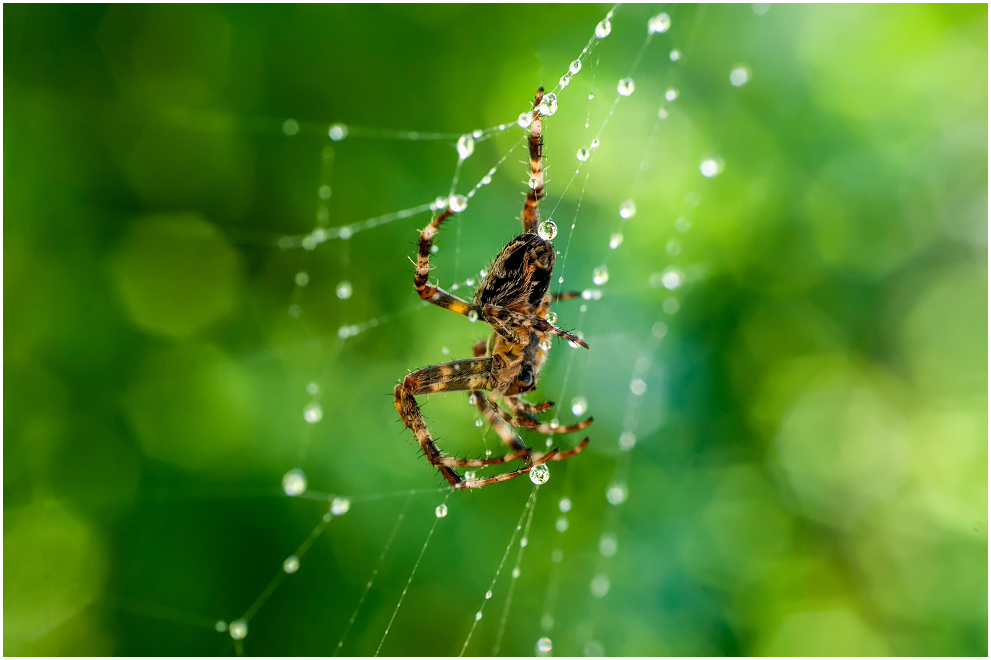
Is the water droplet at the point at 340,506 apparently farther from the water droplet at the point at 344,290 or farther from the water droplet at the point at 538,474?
the water droplet at the point at 538,474

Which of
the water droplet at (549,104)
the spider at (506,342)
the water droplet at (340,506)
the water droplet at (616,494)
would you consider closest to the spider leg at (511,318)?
the spider at (506,342)

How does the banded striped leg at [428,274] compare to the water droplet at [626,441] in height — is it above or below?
above

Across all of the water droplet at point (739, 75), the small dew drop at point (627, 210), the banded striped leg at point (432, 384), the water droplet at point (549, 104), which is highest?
the water droplet at point (739, 75)

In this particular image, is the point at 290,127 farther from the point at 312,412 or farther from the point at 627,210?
the point at 627,210

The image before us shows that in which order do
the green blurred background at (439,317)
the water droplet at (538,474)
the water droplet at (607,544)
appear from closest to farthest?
the water droplet at (538,474) → the green blurred background at (439,317) → the water droplet at (607,544)

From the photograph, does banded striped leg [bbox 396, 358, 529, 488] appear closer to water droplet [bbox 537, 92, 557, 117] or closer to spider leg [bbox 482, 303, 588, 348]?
spider leg [bbox 482, 303, 588, 348]
